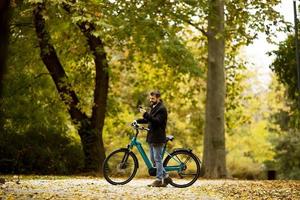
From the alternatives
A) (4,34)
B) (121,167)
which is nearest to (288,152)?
(121,167)

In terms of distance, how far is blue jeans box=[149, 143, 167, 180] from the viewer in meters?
10.9

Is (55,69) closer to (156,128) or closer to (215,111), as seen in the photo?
(215,111)

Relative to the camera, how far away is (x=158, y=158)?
35.9ft

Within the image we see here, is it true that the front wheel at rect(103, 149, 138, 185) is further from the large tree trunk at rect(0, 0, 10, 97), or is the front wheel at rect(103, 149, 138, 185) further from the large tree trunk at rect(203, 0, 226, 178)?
the large tree trunk at rect(0, 0, 10, 97)

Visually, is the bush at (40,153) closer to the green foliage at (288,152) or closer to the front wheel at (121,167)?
the front wheel at (121,167)

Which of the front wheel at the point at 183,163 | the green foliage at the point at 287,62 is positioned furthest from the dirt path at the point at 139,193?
the green foliage at the point at 287,62

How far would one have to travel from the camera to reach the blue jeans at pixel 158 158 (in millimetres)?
10906

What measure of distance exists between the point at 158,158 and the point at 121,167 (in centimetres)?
83

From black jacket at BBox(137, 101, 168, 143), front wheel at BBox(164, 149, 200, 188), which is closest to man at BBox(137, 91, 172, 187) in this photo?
black jacket at BBox(137, 101, 168, 143)

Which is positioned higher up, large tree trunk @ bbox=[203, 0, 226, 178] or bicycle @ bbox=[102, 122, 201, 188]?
large tree trunk @ bbox=[203, 0, 226, 178]

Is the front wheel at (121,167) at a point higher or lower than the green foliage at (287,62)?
lower

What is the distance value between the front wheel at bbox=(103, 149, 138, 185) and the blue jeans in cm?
47

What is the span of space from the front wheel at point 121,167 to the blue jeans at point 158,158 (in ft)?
1.53

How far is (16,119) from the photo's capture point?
19594 millimetres
